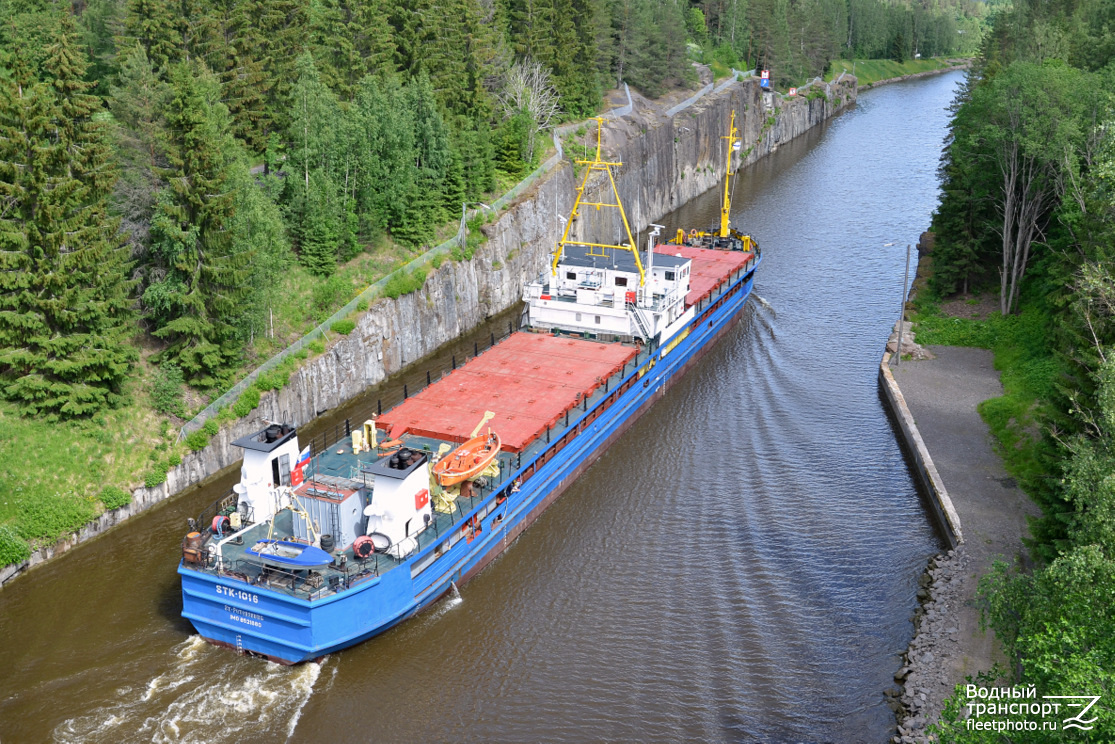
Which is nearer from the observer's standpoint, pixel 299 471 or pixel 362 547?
pixel 362 547

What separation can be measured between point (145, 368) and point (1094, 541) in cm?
3403

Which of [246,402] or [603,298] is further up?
[603,298]

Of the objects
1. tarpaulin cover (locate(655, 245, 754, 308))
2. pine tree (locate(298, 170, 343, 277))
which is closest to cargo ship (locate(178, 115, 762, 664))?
tarpaulin cover (locate(655, 245, 754, 308))

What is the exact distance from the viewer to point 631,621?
29.9m

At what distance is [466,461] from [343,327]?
16171mm

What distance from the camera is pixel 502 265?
5816cm

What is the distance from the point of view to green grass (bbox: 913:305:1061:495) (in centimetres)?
3666

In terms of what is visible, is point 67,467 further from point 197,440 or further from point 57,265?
point 57,265

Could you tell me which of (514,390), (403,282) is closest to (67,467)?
(514,390)

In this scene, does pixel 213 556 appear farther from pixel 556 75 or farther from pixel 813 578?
pixel 556 75

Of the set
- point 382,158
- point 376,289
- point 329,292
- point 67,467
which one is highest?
point 382,158

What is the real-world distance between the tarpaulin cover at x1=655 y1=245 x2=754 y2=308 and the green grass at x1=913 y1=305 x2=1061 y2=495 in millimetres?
11207

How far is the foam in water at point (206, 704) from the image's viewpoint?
2492 centimetres

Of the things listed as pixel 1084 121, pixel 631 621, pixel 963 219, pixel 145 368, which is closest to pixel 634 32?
pixel 963 219
